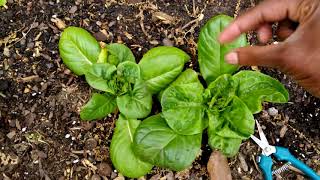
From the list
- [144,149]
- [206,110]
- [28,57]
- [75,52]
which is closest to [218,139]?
[206,110]

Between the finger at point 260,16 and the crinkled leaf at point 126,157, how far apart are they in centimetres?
62

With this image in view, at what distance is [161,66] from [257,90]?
0.40m

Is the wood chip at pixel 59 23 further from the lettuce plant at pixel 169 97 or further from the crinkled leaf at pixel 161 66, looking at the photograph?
the crinkled leaf at pixel 161 66

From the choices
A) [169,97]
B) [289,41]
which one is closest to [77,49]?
[169,97]

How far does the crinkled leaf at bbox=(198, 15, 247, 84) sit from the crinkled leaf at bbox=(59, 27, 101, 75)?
1.48 ft

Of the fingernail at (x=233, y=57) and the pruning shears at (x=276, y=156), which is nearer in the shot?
the fingernail at (x=233, y=57)

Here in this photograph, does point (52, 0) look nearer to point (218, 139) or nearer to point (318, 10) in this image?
point (218, 139)

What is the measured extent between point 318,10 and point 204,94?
2.33 ft

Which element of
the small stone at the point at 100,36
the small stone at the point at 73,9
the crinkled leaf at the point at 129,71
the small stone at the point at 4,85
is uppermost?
the small stone at the point at 73,9

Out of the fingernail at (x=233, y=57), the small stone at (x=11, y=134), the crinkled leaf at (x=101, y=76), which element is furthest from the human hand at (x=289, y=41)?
the small stone at (x=11, y=134)

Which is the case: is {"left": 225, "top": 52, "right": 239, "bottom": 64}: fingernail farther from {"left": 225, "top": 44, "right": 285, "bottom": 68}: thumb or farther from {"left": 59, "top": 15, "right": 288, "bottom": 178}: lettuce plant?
{"left": 59, "top": 15, "right": 288, "bottom": 178}: lettuce plant

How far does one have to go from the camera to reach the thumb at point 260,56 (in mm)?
1411

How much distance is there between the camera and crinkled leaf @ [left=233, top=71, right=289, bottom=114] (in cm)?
191

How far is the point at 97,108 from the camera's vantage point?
1987mm
